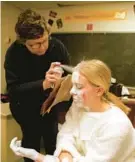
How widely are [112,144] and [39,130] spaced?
590 mm

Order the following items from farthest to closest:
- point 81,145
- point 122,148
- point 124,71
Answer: point 124,71 → point 81,145 → point 122,148

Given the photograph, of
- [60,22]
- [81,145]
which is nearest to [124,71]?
[60,22]

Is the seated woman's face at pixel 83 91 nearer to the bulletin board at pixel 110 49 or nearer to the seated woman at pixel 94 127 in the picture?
the seated woman at pixel 94 127

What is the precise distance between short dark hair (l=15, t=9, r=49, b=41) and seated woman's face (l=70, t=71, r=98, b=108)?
30 centimetres

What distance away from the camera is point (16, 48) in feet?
4.76

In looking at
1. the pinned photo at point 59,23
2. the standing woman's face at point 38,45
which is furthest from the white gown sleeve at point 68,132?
the pinned photo at point 59,23

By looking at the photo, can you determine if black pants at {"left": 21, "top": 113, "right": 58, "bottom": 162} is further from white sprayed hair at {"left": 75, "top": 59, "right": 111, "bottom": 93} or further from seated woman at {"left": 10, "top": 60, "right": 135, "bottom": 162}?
white sprayed hair at {"left": 75, "top": 59, "right": 111, "bottom": 93}

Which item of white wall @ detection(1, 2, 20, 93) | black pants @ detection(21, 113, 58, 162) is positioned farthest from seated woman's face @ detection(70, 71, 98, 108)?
white wall @ detection(1, 2, 20, 93)

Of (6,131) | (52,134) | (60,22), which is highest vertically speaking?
(60,22)

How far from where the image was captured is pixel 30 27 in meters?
1.35

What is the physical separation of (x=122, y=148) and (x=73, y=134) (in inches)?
12.2

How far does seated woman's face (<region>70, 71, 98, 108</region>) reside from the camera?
1223mm

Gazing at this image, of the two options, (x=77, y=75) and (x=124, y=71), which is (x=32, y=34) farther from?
(x=124, y=71)

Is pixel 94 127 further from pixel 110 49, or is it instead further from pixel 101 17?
pixel 101 17
